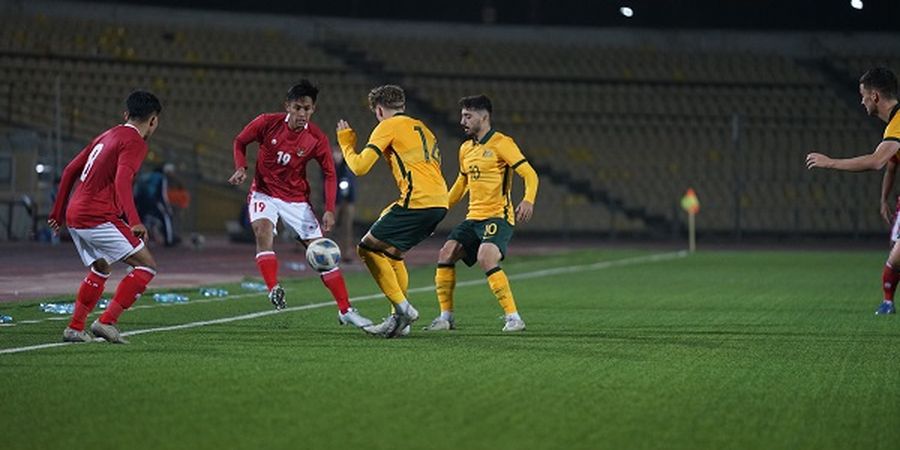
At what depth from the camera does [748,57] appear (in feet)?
143

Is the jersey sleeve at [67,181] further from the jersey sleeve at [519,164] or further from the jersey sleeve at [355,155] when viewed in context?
the jersey sleeve at [519,164]

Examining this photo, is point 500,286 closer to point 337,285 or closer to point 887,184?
point 337,285

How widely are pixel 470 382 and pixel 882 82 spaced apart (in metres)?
5.88

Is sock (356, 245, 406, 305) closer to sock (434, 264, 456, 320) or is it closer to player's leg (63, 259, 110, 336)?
sock (434, 264, 456, 320)

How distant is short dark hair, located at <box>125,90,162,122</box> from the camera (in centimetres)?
1027

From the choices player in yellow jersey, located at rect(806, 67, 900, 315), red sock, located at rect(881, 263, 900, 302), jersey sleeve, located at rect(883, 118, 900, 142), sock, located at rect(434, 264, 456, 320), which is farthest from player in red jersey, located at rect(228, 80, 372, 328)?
red sock, located at rect(881, 263, 900, 302)

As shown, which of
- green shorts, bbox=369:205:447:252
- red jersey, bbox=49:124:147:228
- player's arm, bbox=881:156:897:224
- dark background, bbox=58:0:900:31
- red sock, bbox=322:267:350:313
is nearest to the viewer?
red jersey, bbox=49:124:147:228

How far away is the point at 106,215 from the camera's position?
33.4 ft

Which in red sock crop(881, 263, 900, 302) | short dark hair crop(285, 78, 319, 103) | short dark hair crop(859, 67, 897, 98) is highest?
short dark hair crop(859, 67, 897, 98)

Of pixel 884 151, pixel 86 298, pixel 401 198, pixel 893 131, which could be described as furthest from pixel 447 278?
pixel 893 131

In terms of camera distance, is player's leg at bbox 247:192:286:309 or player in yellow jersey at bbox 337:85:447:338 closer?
player in yellow jersey at bbox 337:85:447:338

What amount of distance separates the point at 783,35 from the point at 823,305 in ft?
96.8

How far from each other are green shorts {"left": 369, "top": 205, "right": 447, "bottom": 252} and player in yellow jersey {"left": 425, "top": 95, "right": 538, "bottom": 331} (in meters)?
0.69

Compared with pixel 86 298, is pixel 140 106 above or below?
above
